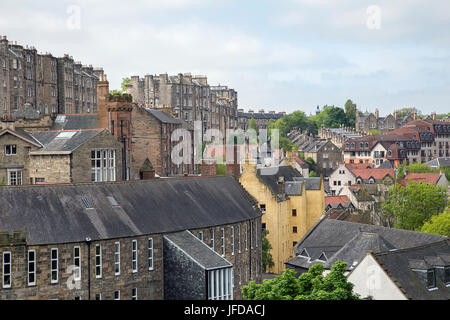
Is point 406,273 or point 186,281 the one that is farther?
point 186,281

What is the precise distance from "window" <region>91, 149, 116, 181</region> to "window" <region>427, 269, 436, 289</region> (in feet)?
92.6

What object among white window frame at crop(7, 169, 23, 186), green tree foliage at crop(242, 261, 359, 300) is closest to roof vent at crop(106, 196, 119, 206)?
green tree foliage at crop(242, 261, 359, 300)

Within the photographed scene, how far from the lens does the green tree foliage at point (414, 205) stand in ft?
266

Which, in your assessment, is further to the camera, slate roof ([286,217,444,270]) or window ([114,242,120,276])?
slate roof ([286,217,444,270])

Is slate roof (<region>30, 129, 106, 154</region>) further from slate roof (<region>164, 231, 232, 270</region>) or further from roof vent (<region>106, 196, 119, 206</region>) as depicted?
slate roof (<region>164, 231, 232, 270</region>)

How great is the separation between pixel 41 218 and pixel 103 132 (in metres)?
17.8

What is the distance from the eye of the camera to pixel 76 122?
66938 mm

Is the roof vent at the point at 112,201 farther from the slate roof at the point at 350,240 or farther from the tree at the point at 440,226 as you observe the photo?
the tree at the point at 440,226

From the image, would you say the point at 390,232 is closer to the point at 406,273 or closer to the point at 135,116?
the point at 406,273

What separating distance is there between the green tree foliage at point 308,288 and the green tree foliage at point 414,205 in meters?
50.6

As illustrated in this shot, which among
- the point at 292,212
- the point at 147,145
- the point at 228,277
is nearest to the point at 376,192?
the point at 292,212

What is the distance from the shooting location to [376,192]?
4390 inches

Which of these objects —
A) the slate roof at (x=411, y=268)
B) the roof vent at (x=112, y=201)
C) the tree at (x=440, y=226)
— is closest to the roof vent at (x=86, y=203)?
the roof vent at (x=112, y=201)

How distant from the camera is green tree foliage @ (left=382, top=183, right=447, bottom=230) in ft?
266
